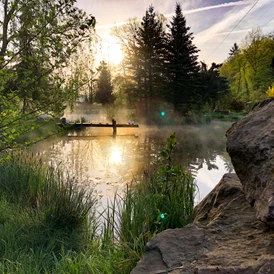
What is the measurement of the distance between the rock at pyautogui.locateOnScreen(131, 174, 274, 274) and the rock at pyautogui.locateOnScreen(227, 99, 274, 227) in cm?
15

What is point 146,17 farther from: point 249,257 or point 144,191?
point 249,257

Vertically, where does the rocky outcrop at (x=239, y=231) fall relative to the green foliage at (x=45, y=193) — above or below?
above

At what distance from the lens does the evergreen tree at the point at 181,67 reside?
2192 cm

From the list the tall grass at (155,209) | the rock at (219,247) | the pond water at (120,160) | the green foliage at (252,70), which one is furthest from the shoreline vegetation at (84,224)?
the green foliage at (252,70)

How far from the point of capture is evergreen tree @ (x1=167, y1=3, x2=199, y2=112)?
71.9 ft

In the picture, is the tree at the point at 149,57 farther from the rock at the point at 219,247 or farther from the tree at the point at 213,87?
the rock at the point at 219,247

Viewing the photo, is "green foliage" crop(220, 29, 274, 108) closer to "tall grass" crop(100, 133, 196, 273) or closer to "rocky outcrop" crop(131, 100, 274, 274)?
"tall grass" crop(100, 133, 196, 273)

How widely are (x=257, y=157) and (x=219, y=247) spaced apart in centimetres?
55

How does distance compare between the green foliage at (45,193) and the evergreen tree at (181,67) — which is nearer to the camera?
the green foliage at (45,193)

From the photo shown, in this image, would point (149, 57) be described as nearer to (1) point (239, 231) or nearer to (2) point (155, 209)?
(2) point (155, 209)

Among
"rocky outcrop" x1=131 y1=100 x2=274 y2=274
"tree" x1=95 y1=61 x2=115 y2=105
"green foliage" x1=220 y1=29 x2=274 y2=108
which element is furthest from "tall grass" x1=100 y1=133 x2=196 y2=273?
"tree" x1=95 y1=61 x2=115 y2=105

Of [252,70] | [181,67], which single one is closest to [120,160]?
[181,67]

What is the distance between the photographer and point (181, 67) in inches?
862

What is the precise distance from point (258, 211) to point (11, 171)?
375 cm
